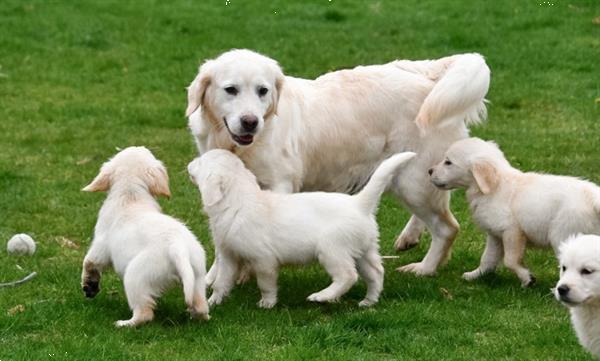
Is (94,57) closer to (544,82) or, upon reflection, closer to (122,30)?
(122,30)

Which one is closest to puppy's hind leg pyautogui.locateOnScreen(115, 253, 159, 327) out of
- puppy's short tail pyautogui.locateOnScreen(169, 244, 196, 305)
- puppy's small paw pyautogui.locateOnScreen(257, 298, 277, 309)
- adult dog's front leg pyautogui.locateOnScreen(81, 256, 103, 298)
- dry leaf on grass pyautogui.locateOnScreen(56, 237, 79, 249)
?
puppy's short tail pyautogui.locateOnScreen(169, 244, 196, 305)

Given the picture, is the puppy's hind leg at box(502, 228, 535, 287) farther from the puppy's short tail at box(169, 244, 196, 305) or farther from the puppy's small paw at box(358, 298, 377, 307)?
the puppy's short tail at box(169, 244, 196, 305)

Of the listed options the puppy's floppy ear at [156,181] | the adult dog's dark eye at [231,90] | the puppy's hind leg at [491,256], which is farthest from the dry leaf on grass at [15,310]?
the puppy's hind leg at [491,256]

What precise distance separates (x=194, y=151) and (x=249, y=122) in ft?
13.9

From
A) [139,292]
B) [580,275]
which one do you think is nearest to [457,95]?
[580,275]

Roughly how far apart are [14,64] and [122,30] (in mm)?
1736

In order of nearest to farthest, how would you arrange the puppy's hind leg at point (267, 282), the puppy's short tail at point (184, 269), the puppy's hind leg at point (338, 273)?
the puppy's short tail at point (184, 269), the puppy's hind leg at point (338, 273), the puppy's hind leg at point (267, 282)

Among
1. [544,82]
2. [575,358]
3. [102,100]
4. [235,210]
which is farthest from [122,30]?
[575,358]

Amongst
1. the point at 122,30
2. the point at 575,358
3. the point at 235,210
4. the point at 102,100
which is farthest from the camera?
the point at 122,30

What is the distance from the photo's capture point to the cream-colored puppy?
22.6 ft

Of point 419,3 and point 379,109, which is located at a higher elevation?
point 379,109

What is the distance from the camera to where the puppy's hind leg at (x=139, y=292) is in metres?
6.18

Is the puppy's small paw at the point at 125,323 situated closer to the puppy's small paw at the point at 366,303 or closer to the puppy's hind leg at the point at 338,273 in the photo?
the puppy's hind leg at the point at 338,273

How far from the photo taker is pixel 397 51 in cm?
1466
